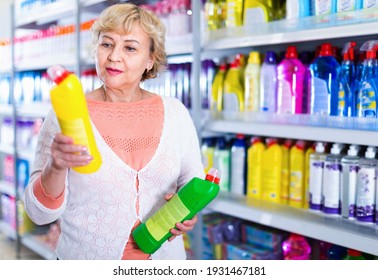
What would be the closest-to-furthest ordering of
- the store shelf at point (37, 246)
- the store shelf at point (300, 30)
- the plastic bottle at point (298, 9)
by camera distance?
the store shelf at point (300, 30)
the plastic bottle at point (298, 9)
the store shelf at point (37, 246)

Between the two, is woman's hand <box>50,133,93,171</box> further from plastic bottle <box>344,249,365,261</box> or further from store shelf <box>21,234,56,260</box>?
store shelf <box>21,234,56,260</box>

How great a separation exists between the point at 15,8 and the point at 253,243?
138 cm

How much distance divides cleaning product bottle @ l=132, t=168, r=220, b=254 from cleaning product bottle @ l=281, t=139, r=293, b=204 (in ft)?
2.89

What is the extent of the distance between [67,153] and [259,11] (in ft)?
4.14

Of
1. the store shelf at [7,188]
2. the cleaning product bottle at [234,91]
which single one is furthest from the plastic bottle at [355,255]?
the store shelf at [7,188]

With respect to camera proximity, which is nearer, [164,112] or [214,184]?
[214,184]

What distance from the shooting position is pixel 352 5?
5.23ft

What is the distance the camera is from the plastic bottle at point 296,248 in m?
1.96

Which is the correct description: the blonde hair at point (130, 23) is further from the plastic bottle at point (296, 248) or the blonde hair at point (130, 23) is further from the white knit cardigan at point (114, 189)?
the plastic bottle at point (296, 248)

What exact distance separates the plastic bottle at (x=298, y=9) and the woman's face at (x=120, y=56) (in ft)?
2.88

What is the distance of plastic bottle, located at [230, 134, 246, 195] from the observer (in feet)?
6.86

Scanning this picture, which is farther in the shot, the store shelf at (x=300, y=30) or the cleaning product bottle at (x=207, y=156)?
the cleaning product bottle at (x=207, y=156)

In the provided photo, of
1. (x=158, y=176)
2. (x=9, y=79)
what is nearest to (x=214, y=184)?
(x=158, y=176)
